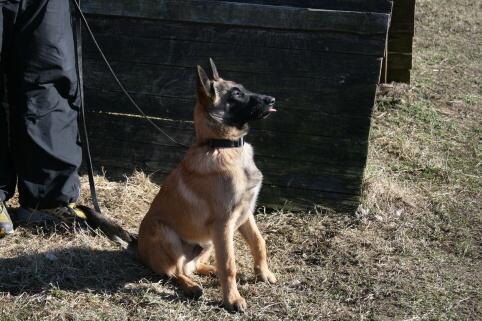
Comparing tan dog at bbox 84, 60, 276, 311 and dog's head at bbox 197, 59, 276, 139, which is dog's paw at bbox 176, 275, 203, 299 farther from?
dog's head at bbox 197, 59, 276, 139

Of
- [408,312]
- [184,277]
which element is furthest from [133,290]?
[408,312]

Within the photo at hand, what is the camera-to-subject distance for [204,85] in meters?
3.76

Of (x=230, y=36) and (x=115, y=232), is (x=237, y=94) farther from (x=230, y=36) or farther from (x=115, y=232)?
(x=115, y=232)

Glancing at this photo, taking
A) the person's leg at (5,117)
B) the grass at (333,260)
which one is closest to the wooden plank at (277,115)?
the grass at (333,260)

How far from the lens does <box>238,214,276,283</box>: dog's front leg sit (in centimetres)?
409

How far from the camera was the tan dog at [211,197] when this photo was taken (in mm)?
3762

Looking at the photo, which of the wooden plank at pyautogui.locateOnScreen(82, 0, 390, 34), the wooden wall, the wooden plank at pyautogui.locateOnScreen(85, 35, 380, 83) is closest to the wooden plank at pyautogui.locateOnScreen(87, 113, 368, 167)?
the wooden wall

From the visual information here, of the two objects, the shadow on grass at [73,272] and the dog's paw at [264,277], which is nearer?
the shadow on grass at [73,272]

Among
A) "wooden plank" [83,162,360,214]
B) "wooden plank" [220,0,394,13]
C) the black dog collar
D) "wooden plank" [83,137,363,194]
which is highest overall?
"wooden plank" [220,0,394,13]

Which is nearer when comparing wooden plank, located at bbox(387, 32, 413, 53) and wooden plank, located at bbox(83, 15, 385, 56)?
wooden plank, located at bbox(83, 15, 385, 56)

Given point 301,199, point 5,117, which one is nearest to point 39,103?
point 5,117

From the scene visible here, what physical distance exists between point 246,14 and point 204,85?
49.6 inches

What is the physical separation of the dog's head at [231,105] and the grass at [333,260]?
110cm

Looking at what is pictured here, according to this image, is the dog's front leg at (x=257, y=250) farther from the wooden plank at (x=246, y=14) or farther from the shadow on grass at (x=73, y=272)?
the wooden plank at (x=246, y=14)
